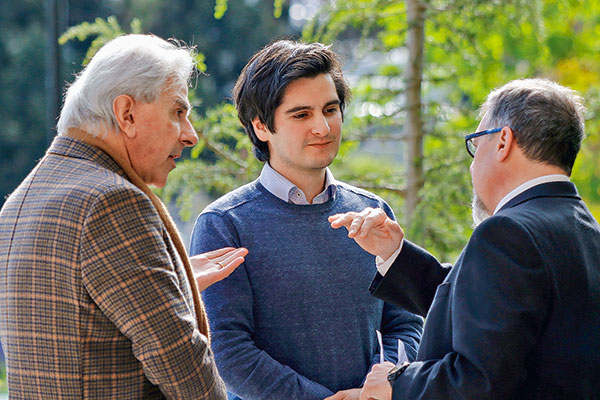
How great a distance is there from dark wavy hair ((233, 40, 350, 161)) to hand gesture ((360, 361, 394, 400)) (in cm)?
86

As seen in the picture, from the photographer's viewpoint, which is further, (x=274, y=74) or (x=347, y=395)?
(x=274, y=74)

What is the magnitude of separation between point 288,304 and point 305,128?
0.55 metres

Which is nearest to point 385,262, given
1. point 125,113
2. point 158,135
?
point 158,135

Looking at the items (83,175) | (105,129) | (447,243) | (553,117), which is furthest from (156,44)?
(447,243)

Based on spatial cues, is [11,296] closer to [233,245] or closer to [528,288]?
[233,245]

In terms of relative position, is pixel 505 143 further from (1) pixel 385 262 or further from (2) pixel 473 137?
(1) pixel 385 262

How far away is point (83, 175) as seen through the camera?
152 cm

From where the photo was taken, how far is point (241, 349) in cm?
199

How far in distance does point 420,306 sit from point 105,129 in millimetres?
1064

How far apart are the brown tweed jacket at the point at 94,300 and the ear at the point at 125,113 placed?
0.45ft

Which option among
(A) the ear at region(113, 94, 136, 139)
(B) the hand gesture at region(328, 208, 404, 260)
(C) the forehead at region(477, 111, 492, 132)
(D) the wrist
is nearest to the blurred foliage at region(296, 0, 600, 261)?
(B) the hand gesture at region(328, 208, 404, 260)

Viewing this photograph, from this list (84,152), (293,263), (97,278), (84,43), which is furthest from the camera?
(84,43)

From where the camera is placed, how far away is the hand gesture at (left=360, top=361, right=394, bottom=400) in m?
1.70

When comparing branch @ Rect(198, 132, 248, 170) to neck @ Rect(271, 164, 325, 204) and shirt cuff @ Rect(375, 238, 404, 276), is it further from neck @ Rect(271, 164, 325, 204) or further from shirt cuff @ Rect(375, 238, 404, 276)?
shirt cuff @ Rect(375, 238, 404, 276)
